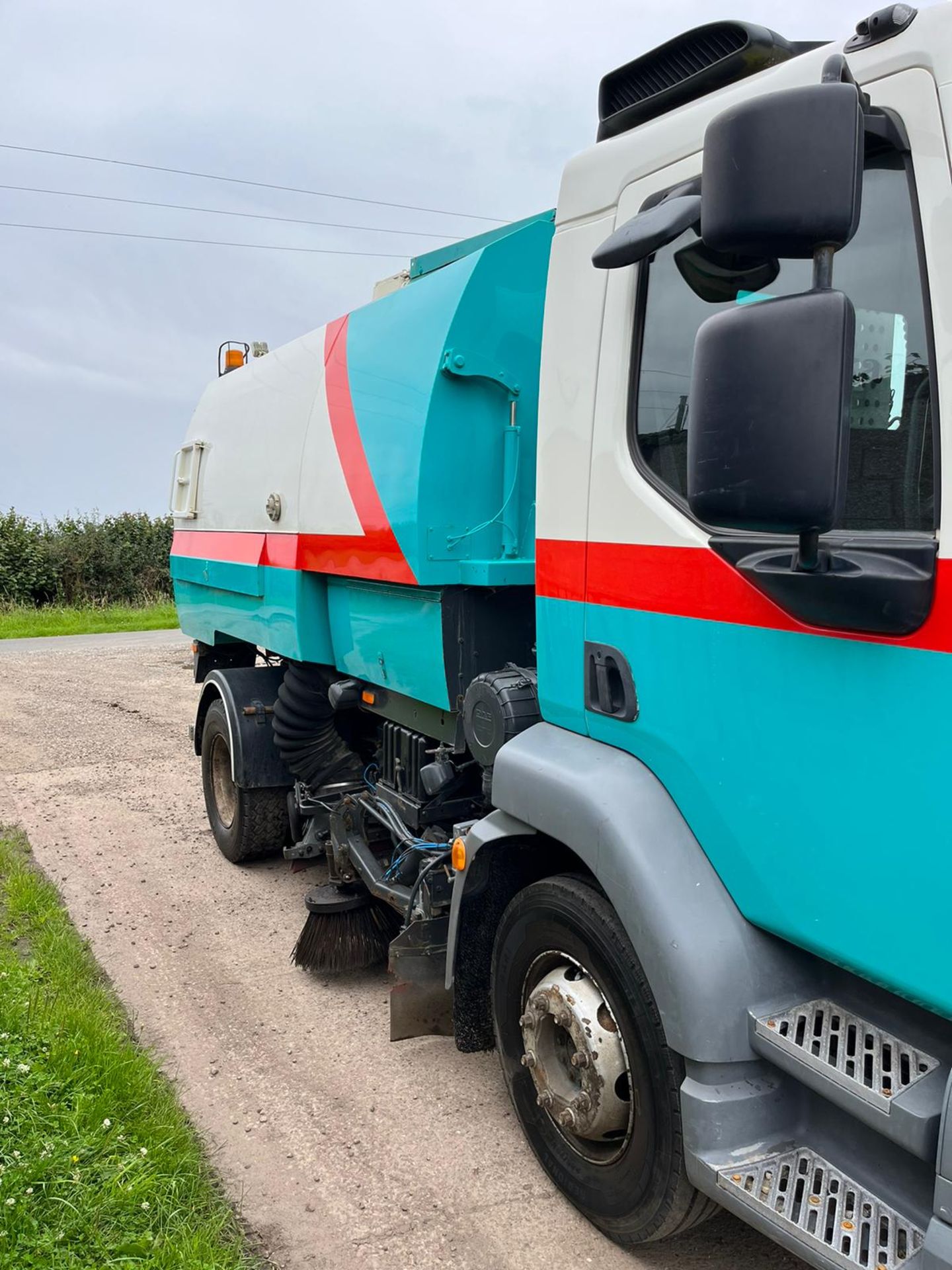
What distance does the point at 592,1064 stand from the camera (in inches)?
88.5

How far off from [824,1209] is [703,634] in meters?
1.05

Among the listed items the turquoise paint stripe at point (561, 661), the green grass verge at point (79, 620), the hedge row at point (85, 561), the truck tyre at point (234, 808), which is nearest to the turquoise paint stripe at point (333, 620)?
the truck tyre at point (234, 808)

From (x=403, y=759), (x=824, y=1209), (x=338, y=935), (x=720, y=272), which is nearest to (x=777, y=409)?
(x=720, y=272)

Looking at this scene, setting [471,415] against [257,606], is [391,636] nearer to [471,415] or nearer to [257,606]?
[471,415]

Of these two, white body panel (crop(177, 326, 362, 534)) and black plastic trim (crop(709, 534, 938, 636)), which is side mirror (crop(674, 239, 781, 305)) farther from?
white body panel (crop(177, 326, 362, 534))

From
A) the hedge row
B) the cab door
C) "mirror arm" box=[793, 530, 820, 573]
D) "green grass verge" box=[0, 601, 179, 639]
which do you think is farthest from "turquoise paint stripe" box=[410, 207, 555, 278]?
the hedge row

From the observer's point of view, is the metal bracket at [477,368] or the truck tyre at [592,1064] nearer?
the truck tyre at [592,1064]

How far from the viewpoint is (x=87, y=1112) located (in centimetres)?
286

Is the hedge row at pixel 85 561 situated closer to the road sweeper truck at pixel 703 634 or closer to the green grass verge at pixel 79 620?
the green grass verge at pixel 79 620

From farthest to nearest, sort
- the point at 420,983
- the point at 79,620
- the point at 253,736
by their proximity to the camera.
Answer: the point at 79,620, the point at 253,736, the point at 420,983

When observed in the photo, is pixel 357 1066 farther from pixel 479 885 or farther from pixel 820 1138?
pixel 820 1138

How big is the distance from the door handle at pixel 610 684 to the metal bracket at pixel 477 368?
1072 millimetres

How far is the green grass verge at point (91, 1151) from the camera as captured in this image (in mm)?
2350

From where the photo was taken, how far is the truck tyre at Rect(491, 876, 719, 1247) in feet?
6.95
